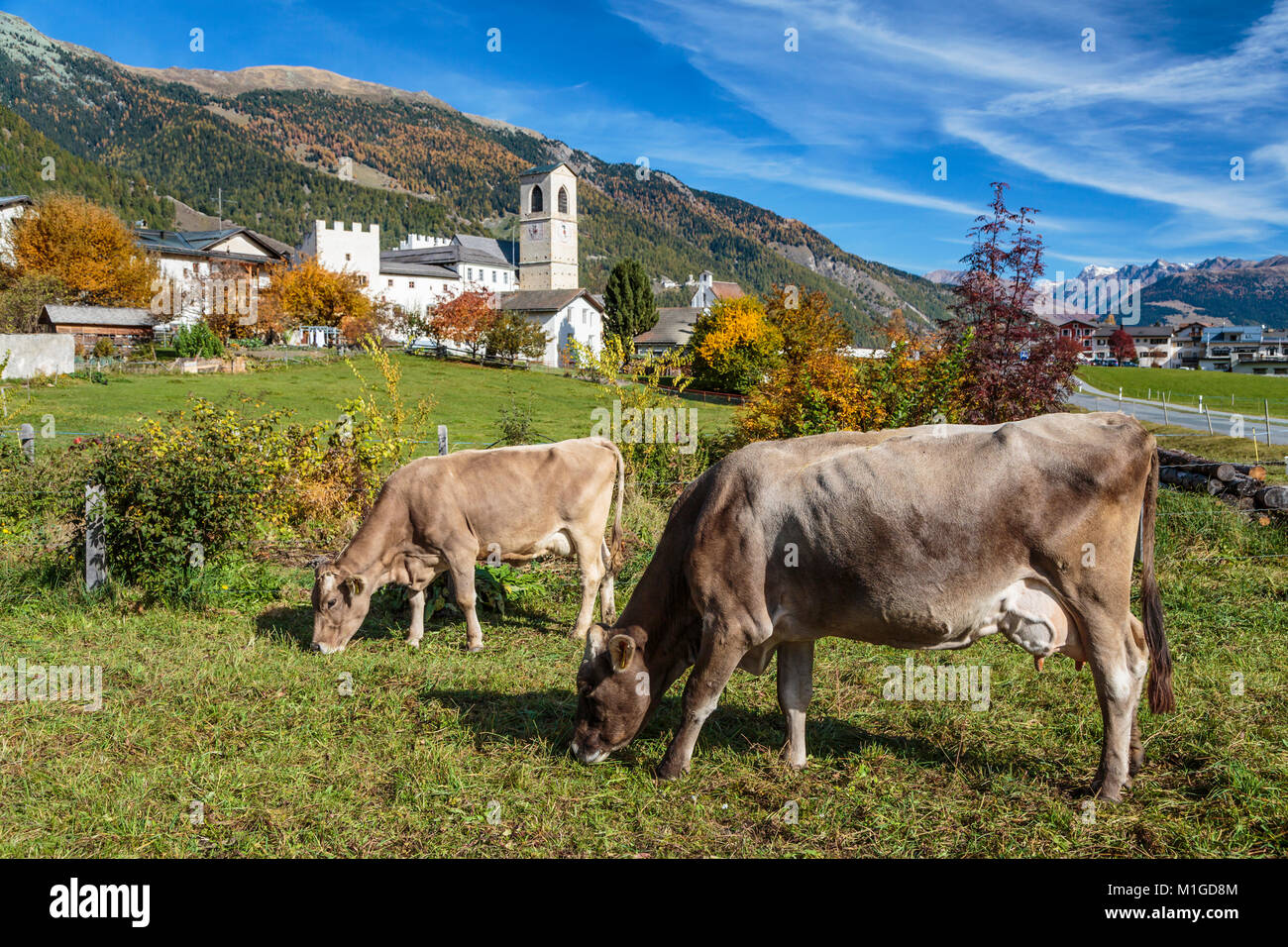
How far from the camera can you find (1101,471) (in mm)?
4250

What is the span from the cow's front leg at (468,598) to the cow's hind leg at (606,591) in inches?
54.2

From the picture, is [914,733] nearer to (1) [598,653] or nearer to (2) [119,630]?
(1) [598,653]

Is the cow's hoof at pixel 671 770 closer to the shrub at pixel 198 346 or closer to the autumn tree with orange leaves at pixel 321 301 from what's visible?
the shrub at pixel 198 346

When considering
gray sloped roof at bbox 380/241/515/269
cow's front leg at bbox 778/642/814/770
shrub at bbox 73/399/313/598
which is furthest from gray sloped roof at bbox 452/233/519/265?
cow's front leg at bbox 778/642/814/770

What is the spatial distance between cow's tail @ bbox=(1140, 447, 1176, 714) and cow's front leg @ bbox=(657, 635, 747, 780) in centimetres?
235

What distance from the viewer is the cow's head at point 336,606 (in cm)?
743

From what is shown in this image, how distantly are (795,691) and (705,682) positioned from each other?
2.45 ft

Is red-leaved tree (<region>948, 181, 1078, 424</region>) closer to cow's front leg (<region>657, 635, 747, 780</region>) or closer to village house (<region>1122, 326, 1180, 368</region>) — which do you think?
cow's front leg (<region>657, 635, 747, 780</region>)

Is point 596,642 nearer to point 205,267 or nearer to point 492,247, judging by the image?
point 205,267

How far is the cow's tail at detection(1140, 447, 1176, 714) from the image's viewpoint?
471 centimetres

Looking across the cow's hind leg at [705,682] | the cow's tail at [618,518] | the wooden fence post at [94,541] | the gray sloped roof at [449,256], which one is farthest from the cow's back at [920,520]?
the gray sloped roof at [449,256]
